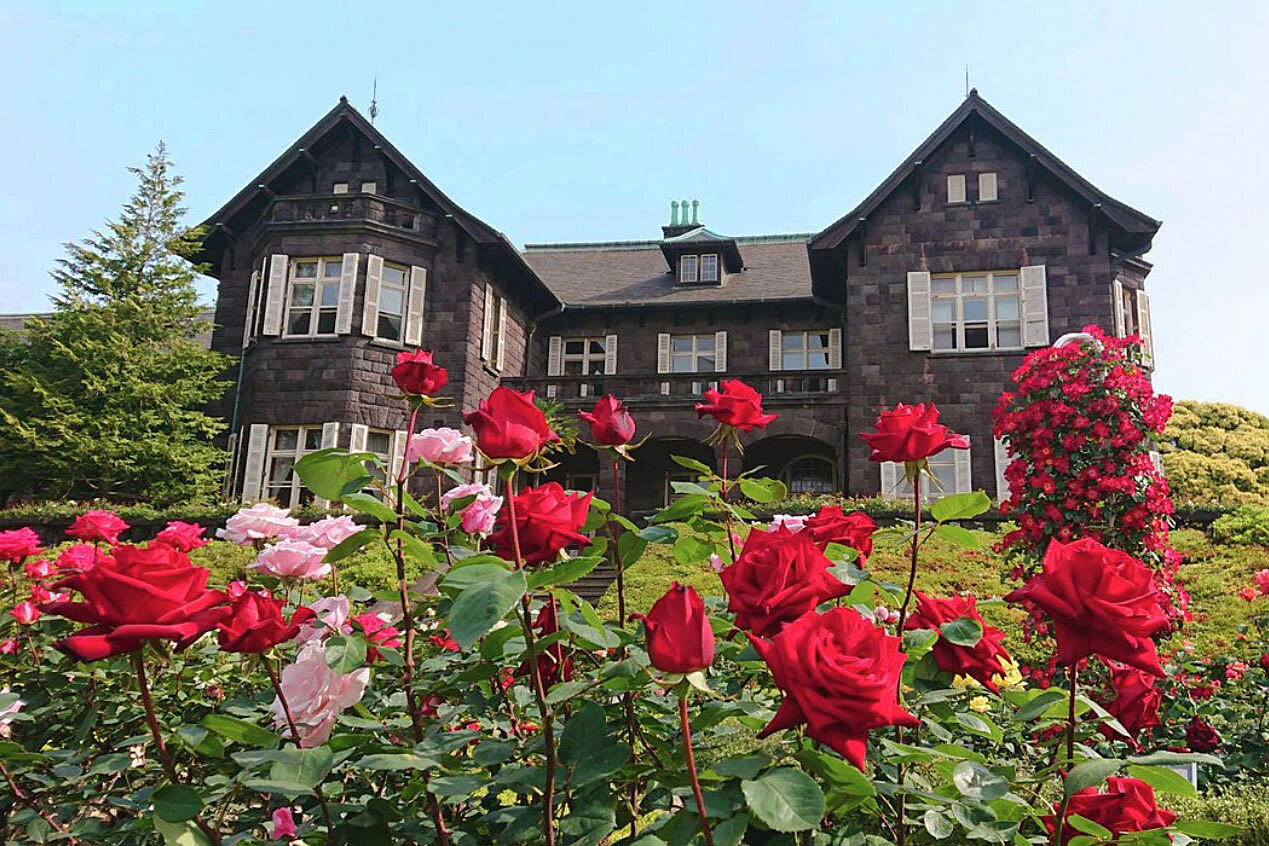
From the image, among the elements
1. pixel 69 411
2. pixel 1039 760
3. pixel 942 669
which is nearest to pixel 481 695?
pixel 942 669

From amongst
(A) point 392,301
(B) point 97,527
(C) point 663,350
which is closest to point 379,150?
(A) point 392,301

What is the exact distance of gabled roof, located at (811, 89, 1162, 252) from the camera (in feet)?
54.6

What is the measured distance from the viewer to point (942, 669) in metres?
1.64

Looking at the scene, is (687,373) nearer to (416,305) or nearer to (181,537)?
(416,305)

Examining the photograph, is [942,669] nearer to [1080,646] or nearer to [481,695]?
[1080,646]

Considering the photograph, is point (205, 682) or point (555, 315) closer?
point (205, 682)

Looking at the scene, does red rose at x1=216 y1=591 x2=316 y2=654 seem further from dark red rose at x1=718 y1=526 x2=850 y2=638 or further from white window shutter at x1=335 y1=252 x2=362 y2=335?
white window shutter at x1=335 y1=252 x2=362 y2=335

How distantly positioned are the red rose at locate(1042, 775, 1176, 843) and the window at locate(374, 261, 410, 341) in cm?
1693

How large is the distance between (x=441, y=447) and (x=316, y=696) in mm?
723

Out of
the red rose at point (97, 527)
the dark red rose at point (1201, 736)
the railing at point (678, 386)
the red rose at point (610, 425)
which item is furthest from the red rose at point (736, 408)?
the railing at point (678, 386)

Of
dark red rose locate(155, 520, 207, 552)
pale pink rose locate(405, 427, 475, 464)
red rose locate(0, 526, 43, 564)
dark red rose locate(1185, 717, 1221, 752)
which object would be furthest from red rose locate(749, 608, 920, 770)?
red rose locate(0, 526, 43, 564)

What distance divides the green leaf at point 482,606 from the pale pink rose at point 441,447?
896 millimetres

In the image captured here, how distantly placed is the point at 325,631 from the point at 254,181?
1915 centimetres

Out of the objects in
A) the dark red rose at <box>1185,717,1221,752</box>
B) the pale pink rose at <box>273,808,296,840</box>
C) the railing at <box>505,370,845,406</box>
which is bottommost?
the dark red rose at <box>1185,717,1221,752</box>
